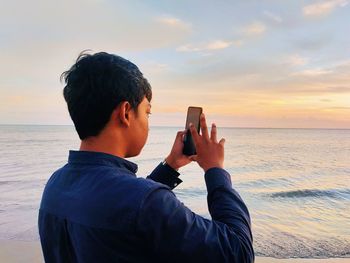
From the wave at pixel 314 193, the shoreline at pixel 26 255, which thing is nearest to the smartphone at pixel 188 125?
the shoreline at pixel 26 255

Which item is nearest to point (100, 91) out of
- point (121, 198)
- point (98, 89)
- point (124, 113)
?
point (98, 89)

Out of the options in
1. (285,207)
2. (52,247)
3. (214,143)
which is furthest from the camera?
(285,207)

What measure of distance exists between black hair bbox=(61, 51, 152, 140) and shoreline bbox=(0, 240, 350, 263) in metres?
5.24

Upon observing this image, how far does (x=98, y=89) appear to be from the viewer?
4.32 ft

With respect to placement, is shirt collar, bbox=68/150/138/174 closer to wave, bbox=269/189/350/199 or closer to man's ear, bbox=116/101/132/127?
man's ear, bbox=116/101/132/127

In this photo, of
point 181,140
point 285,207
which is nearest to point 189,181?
point 285,207

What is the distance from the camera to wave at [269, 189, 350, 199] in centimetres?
1414

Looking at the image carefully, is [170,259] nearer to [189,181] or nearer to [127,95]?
[127,95]

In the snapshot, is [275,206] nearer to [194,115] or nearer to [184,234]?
[194,115]

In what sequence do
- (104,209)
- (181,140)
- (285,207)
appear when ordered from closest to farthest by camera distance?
1. (104,209)
2. (181,140)
3. (285,207)

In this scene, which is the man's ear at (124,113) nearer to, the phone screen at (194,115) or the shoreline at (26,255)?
the phone screen at (194,115)

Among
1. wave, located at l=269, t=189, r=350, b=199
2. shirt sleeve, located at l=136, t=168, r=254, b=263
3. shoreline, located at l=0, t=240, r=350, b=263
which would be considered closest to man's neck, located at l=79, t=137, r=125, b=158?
shirt sleeve, located at l=136, t=168, r=254, b=263

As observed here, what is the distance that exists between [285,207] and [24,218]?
7.28 metres

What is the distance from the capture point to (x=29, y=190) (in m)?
13.5
